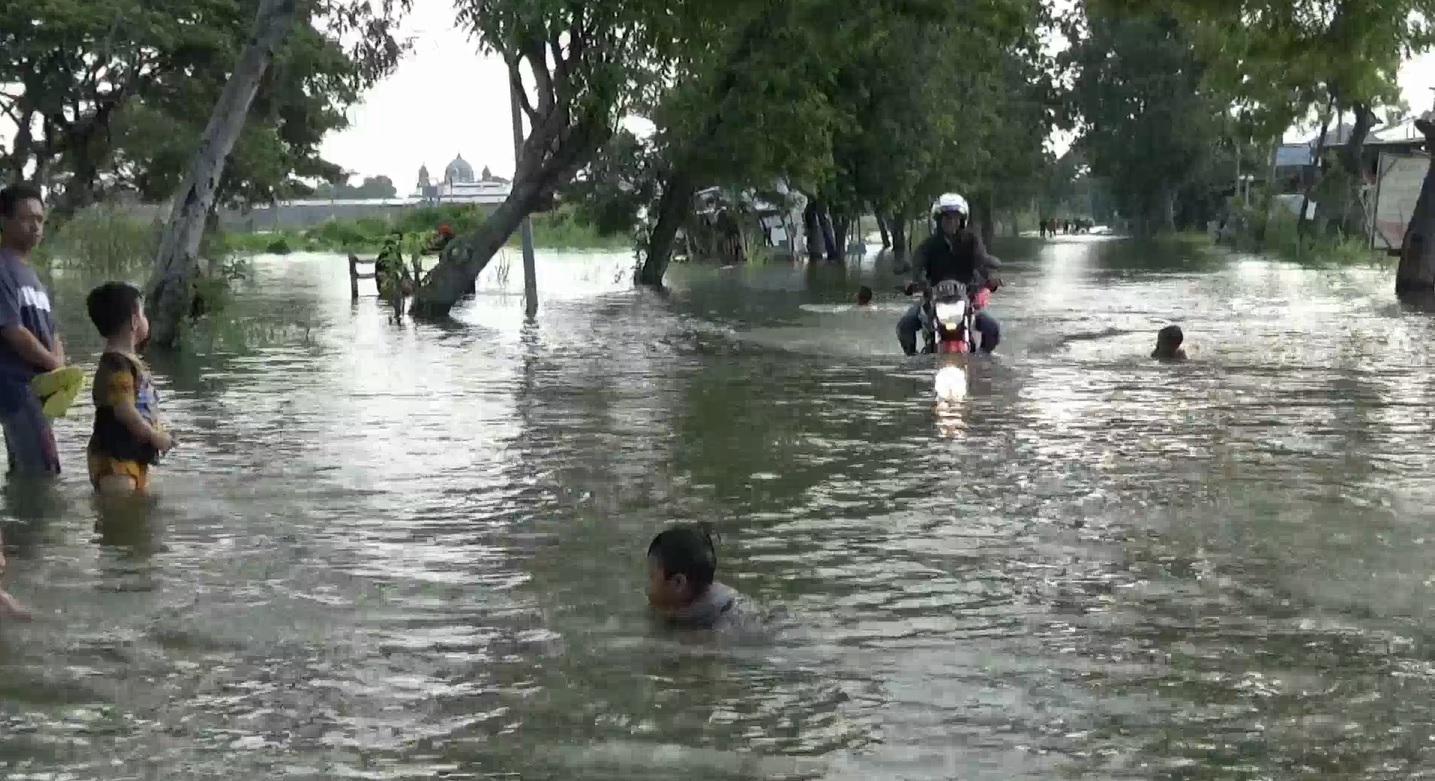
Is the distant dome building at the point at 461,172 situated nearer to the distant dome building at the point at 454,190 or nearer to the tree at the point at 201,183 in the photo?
the distant dome building at the point at 454,190

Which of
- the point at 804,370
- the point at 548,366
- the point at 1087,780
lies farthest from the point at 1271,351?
the point at 1087,780

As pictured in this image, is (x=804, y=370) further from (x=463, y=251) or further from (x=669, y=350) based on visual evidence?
(x=463, y=251)

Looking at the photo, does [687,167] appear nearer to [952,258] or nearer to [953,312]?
[952,258]

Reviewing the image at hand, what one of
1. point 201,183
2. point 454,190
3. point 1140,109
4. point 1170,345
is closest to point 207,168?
point 201,183

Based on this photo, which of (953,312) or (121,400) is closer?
(121,400)

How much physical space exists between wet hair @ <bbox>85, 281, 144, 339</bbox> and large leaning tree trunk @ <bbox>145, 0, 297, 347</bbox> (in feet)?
34.0

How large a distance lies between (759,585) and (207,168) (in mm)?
13459

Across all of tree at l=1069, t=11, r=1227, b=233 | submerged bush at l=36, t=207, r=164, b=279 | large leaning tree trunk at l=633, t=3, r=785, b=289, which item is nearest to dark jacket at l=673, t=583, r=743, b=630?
large leaning tree trunk at l=633, t=3, r=785, b=289

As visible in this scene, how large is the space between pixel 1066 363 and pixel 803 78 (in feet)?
61.2

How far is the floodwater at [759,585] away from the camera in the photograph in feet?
18.2

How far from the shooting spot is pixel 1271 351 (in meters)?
20.0

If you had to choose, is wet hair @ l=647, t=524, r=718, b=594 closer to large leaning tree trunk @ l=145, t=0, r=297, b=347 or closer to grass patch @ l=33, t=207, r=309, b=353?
large leaning tree trunk @ l=145, t=0, r=297, b=347

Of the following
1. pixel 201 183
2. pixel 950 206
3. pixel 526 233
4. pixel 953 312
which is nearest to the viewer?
pixel 950 206

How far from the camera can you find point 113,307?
9.34 m
